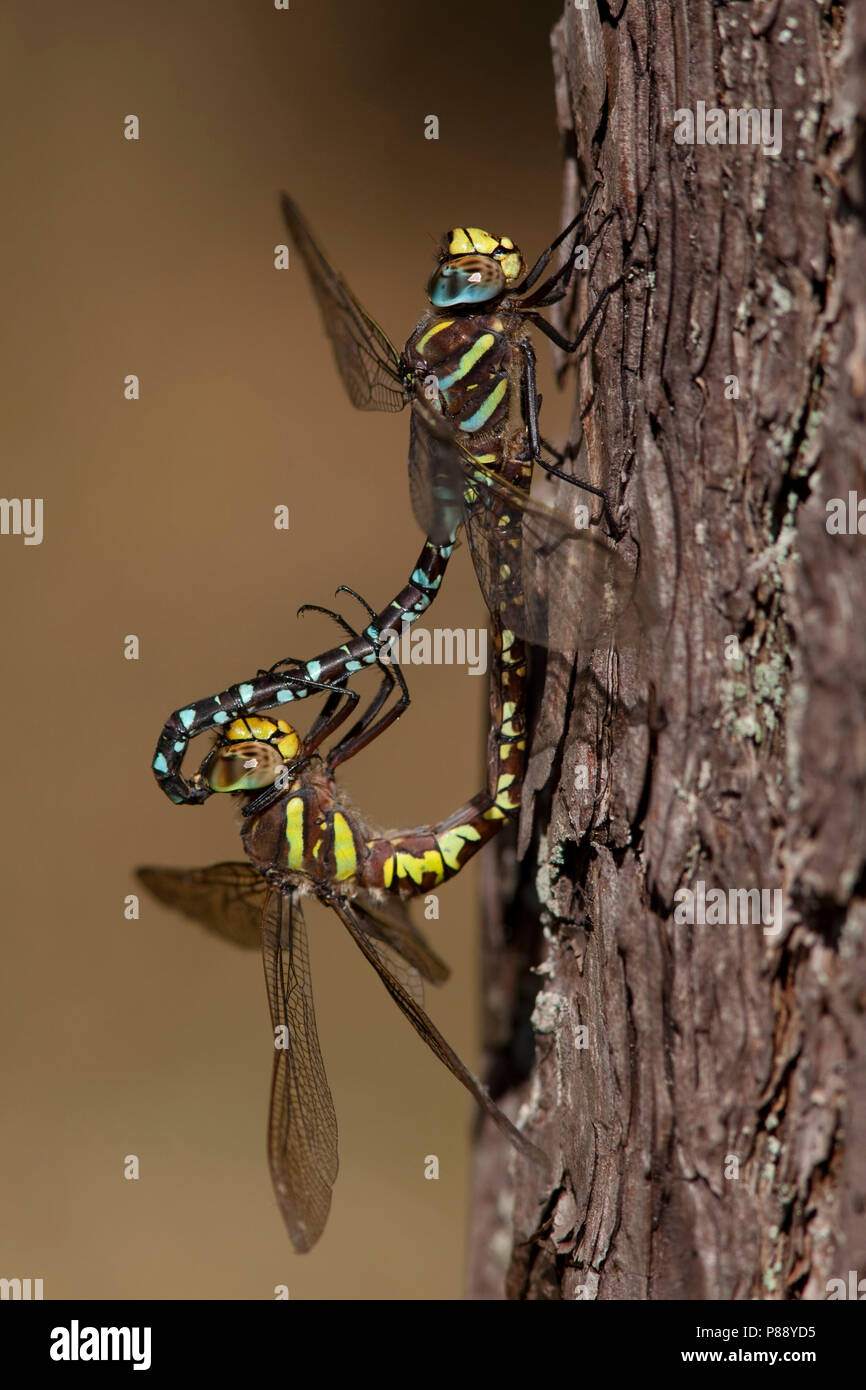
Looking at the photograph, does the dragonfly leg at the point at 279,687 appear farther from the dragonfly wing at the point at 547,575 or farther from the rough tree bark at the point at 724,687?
the rough tree bark at the point at 724,687

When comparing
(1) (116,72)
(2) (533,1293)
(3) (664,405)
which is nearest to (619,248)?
(3) (664,405)

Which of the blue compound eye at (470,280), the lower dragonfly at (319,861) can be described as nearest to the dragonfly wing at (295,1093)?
the lower dragonfly at (319,861)

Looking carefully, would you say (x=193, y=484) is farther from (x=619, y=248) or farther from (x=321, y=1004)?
(x=619, y=248)

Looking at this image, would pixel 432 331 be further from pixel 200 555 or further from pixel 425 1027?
pixel 200 555

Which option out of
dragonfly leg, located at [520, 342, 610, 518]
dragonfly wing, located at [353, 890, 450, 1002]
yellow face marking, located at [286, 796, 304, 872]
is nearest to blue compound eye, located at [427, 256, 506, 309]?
dragonfly leg, located at [520, 342, 610, 518]

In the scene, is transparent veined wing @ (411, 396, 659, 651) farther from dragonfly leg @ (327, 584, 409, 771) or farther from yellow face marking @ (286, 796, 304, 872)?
yellow face marking @ (286, 796, 304, 872)

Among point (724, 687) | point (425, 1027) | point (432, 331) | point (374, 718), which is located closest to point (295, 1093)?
point (425, 1027)
